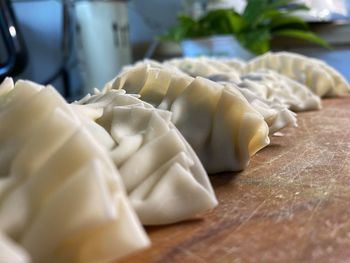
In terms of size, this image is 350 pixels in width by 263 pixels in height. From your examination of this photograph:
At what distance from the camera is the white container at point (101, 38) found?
2.27m

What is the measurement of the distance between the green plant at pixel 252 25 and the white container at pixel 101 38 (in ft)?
0.66

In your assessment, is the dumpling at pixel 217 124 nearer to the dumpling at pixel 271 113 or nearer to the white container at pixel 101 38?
the dumpling at pixel 271 113

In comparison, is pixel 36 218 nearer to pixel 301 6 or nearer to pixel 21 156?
pixel 21 156

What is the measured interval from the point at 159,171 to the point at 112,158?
5 centimetres

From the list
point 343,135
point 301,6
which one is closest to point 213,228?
point 343,135

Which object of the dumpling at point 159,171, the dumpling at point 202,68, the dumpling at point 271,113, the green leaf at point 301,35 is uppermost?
the dumpling at point 159,171

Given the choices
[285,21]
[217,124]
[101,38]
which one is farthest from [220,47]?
[217,124]

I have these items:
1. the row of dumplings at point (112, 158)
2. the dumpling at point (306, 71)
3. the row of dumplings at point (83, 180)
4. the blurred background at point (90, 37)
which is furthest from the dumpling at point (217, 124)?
the blurred background at point (90, 37)

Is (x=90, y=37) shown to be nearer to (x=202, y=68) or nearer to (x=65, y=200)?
(x=202, y=68)

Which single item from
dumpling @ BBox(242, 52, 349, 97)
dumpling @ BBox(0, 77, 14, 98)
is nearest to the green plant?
dumpling @ BBox(242, 52, 349, 97)

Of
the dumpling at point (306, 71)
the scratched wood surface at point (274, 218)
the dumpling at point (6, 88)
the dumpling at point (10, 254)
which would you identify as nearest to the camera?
the dumpling at point (10, 254)

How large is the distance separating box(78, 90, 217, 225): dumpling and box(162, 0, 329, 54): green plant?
1507mm

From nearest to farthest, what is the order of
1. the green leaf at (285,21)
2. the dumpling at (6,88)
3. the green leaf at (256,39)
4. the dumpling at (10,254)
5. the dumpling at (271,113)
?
1. the dumpling at (10,254)
2. the dumpling at (6,88)
3. the dumpling at (271,113)
4. the green leaf at (256,39)
5. the green leaf at (285,21)

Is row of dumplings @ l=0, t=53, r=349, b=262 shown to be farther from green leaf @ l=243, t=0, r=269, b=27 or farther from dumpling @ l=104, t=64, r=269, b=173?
green leaf @ l=243, t=0, r=269, b=27
